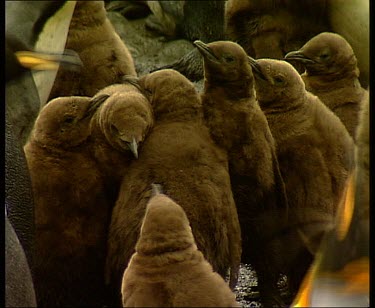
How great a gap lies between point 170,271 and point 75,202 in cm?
42

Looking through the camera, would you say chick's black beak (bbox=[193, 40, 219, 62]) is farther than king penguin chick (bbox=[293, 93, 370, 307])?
Yes

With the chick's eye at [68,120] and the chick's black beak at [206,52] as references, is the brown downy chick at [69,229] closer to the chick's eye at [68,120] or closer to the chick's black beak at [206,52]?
the chick's eye at [68,120]

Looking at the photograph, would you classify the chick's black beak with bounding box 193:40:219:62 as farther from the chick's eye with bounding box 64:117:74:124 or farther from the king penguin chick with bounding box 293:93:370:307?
the king penguin chick with bounding box 293:93:370:307

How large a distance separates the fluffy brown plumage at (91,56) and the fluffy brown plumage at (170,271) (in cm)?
81

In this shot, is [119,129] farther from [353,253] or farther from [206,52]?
[353,253]

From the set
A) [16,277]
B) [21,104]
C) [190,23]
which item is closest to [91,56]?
Result: [21,104]

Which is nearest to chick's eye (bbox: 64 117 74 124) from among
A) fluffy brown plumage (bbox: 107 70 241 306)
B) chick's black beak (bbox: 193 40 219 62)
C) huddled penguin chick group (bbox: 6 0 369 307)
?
huddled penguin chick group (bbox: 6 0 369 307)

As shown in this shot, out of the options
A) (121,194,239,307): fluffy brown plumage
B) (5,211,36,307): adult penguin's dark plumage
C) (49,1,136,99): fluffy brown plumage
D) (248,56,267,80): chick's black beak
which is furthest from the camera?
(49,1,136,99): fluffy brown plumage

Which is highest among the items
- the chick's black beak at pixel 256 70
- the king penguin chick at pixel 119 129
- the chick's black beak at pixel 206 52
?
the chick's black beak at pixel 206 52

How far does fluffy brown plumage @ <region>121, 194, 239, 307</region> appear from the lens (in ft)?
3.70

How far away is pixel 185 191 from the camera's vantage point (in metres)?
1.49

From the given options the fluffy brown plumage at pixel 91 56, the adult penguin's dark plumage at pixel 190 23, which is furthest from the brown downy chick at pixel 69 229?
the adult penguin's dark plumage at pixel 190 23

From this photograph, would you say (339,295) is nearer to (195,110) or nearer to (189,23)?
(195,110)

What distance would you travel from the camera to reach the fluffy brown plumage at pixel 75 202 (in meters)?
1.52
